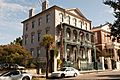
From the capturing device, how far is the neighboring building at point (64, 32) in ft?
132

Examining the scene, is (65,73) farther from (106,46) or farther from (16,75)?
(106,46)

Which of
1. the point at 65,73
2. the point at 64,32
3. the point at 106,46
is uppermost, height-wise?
the point at 64,32

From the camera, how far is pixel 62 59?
1551 inches

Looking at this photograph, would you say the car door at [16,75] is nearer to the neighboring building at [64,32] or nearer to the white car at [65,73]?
the white car at [65,73]

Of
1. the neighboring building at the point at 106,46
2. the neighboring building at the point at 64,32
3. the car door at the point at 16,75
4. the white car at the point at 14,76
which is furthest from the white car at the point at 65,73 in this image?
the neighboring building at the point at 106,46

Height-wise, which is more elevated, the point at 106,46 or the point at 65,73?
the point at 106,46

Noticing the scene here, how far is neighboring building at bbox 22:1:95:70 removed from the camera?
132ft

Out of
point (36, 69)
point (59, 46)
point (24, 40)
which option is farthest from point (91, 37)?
point (36, 69)

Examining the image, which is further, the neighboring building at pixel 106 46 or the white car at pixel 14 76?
the neighboring building at pixel 106 46

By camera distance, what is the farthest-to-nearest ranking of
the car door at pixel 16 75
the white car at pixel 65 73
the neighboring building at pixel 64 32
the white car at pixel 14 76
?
1. the neighboring building at pixel 64 32
2. the white car at pixel 65 73
3. the car door at pixel 16 75
4. the white car at pixel 14 76

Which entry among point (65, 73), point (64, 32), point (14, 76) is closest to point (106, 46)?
point (64, 32)

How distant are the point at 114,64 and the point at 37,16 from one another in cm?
1867

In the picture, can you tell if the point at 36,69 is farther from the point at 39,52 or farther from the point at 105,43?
the point at 105,43

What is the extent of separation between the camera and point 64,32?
40.1m
